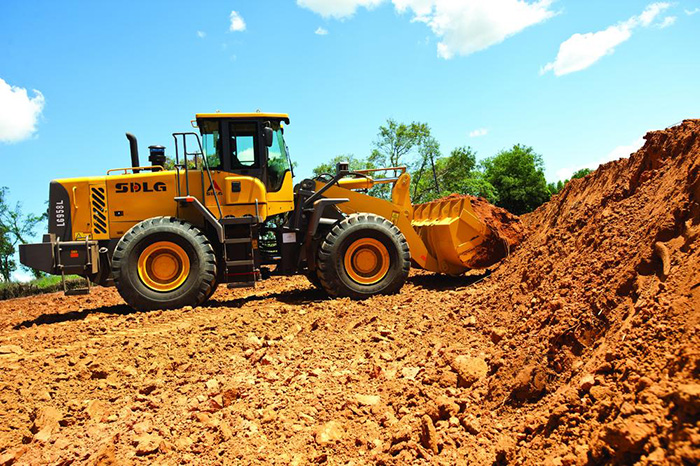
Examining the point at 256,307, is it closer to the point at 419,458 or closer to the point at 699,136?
the point at 419,458

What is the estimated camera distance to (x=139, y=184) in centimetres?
781

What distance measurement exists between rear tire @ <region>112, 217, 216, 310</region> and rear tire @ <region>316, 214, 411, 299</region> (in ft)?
5.69

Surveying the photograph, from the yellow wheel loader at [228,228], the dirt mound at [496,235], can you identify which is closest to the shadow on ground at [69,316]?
the yellow wheel loader at [228,228]

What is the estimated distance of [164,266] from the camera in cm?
732

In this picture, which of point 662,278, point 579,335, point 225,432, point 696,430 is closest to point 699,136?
point 662,278

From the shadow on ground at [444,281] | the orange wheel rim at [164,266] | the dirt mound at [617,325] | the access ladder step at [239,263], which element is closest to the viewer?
the dirt mound at [617,325]

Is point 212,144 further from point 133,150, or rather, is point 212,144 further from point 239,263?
point 239,263

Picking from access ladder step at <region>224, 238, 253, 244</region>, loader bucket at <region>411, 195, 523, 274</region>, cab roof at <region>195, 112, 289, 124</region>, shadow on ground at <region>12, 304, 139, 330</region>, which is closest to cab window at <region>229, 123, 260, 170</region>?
cab roof at <region>195, 112, 289, 124</region>

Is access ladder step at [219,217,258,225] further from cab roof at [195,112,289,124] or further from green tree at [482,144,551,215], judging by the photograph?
green tree at [482,144,551,215]

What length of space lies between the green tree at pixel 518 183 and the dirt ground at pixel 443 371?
110 feet

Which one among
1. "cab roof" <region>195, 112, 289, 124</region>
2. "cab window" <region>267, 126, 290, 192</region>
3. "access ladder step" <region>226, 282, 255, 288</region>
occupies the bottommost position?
"access ladder step" <region>226, 282, 255, 288</region>

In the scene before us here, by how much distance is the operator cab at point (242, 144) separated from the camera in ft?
25.5

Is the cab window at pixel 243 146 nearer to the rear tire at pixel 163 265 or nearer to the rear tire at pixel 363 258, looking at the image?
the rear tire at pixel 163 265

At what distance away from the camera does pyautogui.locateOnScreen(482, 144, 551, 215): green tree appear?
38875 mm
